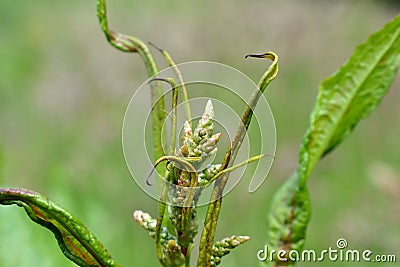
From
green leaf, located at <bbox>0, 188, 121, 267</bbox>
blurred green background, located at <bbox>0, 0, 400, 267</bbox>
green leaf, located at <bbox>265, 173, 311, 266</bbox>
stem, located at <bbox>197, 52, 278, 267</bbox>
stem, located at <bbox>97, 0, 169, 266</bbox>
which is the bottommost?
green leaf, located at <bbox>0, 188, 121, 267</bbox>

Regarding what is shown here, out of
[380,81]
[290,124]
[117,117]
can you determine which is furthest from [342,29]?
[380,81]

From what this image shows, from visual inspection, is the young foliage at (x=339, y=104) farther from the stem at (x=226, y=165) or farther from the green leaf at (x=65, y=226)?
the green leaf at (x=65, y=226)

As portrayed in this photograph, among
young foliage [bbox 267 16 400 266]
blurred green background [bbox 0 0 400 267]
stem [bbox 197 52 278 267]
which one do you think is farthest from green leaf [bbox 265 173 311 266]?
blurred green background [bbox 0 0 400 267]

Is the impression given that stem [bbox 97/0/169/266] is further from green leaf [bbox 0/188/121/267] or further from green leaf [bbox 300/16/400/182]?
green leaf [bbox 300/16/400/182]

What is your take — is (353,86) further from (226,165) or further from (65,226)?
(65,226)

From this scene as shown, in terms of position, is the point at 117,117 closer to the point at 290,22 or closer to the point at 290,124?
the point at 290,124
